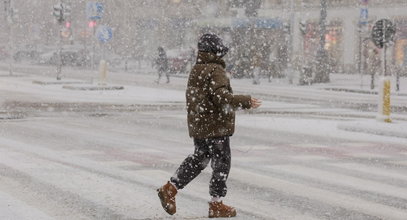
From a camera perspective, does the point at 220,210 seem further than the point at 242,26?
No

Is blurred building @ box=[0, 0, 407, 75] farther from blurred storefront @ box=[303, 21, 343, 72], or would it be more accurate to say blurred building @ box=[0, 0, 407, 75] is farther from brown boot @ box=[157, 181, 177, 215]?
brown boot @ box=[157, 181, 177, 215]

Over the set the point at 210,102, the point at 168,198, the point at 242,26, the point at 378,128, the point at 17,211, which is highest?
the point at 242,26

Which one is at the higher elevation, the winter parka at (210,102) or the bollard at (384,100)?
the winter parka at (210,102)

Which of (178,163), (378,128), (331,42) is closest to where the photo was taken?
(178,163)

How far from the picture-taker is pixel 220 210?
7.22 metres

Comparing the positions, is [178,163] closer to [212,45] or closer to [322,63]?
[212,45]

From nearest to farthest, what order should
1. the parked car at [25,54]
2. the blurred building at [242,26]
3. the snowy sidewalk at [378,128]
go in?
the snowy sidewalk at [378,128] < the blurred building at [242,26] < the parked car at [25,54]

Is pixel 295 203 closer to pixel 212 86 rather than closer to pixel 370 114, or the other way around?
pixel 212 86

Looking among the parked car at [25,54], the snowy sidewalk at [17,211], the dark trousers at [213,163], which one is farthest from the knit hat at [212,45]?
the parked car at [25,54]

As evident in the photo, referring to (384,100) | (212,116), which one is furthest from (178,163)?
(384,100)

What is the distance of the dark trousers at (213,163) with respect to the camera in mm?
7207

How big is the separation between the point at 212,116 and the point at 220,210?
816 millimetres

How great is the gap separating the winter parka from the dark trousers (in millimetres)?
99

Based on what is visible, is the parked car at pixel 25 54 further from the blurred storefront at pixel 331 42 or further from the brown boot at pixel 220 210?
the brown boot at pixel 220 210
